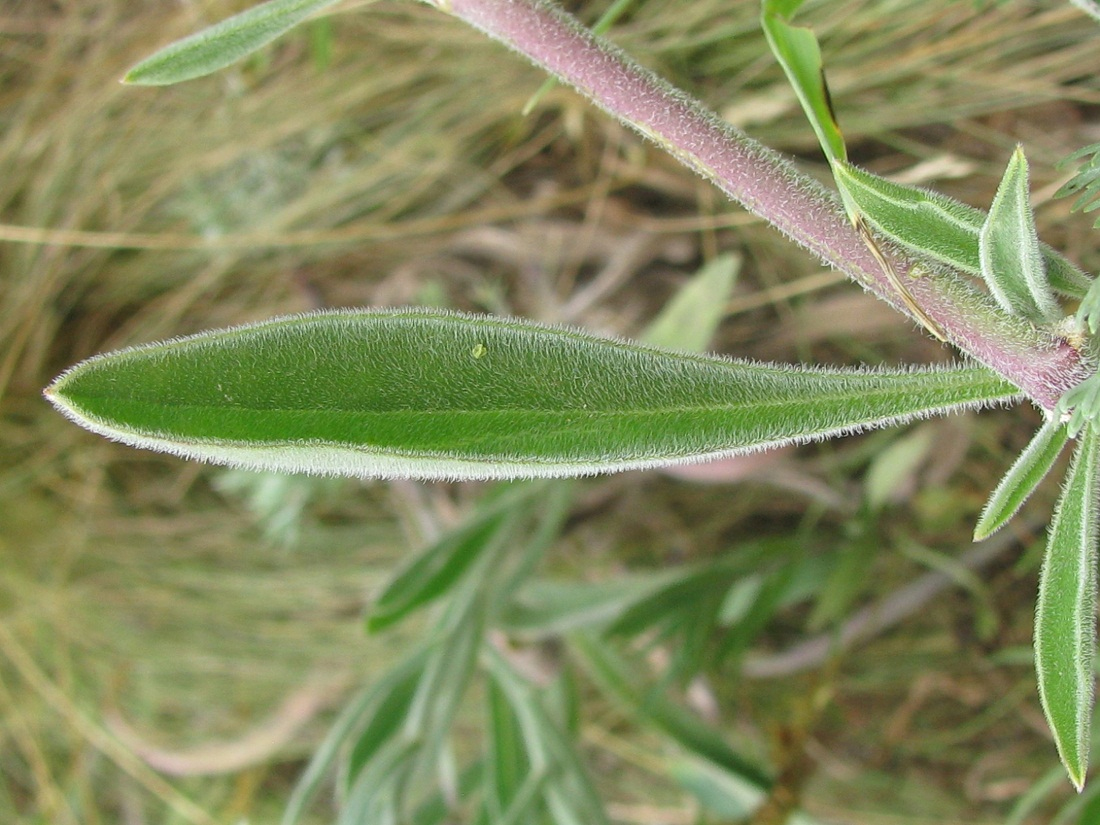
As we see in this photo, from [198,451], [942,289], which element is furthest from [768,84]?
[198,451]

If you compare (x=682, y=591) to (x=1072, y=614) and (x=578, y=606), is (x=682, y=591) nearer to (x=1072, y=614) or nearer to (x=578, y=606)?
(x=578, y=606)

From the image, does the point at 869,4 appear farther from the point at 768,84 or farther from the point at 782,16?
the point at 782,16

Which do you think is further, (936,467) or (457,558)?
(936,467)

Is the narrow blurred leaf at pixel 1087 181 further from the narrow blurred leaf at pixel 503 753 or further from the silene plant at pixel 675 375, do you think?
the narrow blurred leaf at pixel 503 753

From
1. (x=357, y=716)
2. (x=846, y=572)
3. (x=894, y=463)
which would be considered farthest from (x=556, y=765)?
(x=894, y=463)

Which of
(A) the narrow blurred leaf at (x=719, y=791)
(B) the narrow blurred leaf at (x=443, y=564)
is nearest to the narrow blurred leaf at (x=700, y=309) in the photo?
(B) the narrow blurred leaf at (x=443, y=564)
